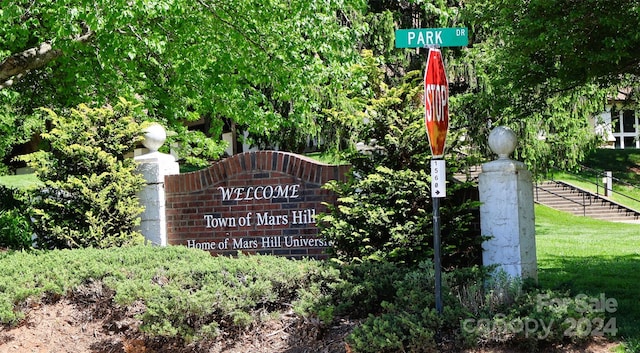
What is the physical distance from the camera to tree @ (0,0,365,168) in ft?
35.3

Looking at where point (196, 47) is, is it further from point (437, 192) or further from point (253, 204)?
point (437, 192)

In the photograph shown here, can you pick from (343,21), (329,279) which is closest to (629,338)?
(329,279)

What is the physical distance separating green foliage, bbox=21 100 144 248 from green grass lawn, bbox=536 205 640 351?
5594mm

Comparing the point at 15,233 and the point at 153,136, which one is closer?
the point at 153,136

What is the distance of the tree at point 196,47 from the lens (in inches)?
424

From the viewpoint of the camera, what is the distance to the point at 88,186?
981 centimetres

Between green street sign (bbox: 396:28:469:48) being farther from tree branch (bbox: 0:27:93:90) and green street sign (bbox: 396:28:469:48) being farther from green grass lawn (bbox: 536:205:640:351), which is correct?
tree branch (bbox: 0:27:93:90)

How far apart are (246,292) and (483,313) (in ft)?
7.83

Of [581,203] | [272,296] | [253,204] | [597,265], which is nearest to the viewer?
[272,296]

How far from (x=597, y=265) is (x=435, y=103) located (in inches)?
259

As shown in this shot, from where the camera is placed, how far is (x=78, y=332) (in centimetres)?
754

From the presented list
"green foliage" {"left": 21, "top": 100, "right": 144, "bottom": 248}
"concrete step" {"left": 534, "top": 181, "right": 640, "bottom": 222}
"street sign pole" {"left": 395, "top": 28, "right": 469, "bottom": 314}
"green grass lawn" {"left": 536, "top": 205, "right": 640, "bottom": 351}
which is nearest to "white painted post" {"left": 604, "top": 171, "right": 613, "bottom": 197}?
"concrete step" {"left": 534, "top": 181, "right": 640, "bottom": 222}

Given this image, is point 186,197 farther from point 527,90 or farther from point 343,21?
point 343,21

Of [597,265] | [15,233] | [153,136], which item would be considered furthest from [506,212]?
[15,233]
